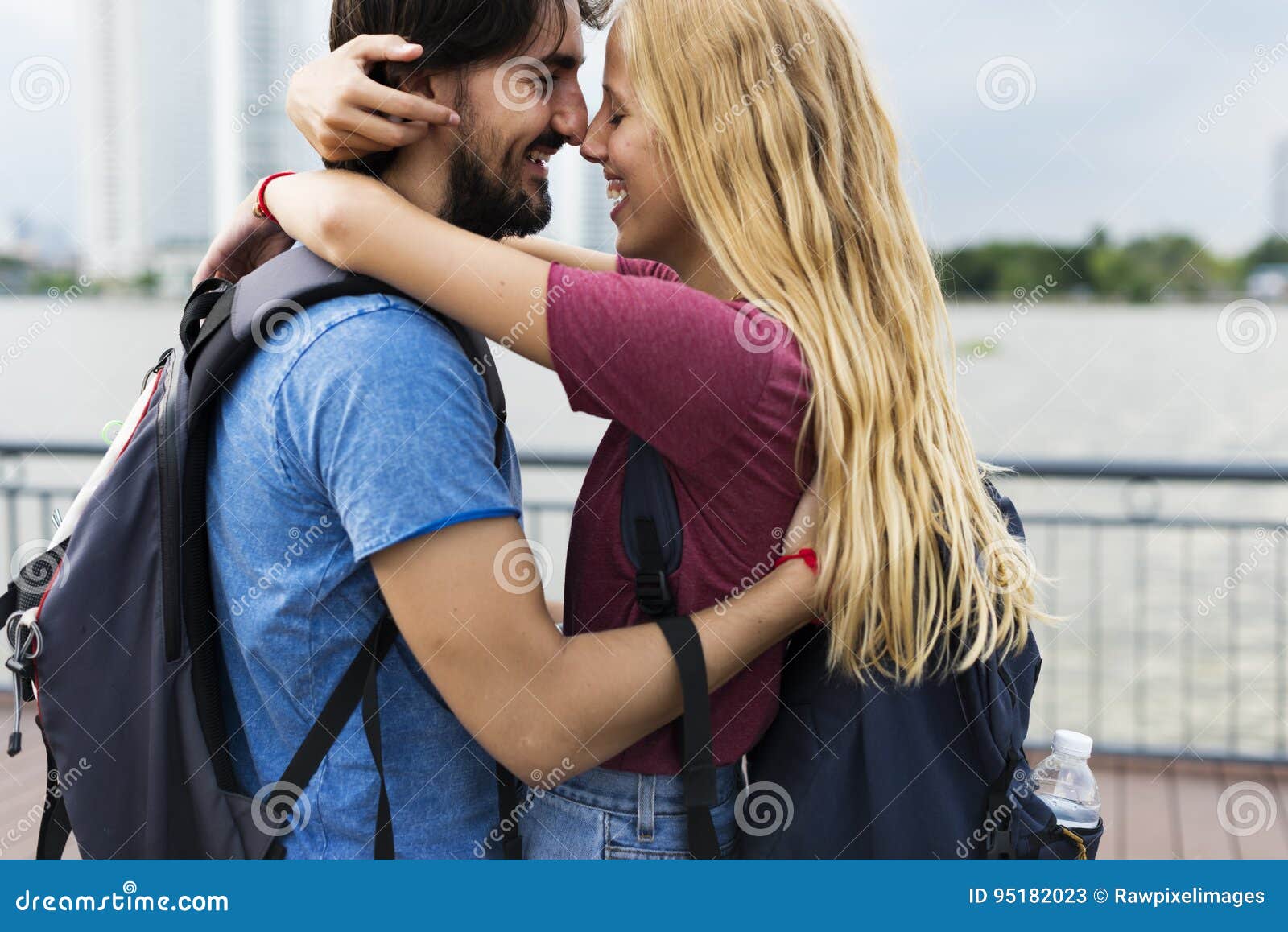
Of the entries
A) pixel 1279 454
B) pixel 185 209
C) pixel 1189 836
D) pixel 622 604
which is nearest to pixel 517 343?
pixel 622 604

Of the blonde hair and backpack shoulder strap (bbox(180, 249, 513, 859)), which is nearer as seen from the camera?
backpack shoulder strap (bbox(180, 249, 513, 859))

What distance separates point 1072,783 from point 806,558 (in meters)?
0.74

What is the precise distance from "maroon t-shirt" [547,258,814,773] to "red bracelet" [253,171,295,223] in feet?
1.96

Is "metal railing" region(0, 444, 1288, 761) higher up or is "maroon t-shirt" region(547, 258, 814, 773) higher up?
"maroon t-shirt" region(547, 258, 814, 773)

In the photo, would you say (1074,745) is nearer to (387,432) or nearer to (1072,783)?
(1072,783)

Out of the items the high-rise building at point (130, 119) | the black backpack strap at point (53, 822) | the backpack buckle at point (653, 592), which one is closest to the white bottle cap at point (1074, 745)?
the backpack buckle at point (653, 592)

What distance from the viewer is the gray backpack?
140cm

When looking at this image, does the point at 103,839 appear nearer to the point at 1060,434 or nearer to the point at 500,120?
the point at 500,120

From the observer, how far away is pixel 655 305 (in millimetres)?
1385

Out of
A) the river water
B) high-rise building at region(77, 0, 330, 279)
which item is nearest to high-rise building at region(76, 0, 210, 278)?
high-rise building at region(77, 0, 330, 279)

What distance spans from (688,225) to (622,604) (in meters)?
0.67

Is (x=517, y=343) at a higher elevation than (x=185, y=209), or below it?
below

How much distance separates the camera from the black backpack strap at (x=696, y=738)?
142cm

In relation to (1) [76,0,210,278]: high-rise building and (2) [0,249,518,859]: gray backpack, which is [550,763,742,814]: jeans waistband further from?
(1) [76,0,210,278]: high-rise building
